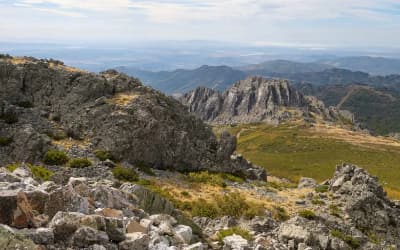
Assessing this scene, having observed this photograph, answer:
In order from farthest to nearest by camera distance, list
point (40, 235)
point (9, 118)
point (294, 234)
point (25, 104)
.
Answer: point (25, 104) < point (9, 118) < point (294, 234) < point (40, 235)

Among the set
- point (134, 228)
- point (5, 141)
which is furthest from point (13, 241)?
point (5, 141)

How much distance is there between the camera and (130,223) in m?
16.4

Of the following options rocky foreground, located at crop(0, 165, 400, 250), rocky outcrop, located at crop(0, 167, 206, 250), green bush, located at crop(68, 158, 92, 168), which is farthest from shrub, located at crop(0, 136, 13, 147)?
rocky outcrop, located at crop(0, 167, 206, 250)

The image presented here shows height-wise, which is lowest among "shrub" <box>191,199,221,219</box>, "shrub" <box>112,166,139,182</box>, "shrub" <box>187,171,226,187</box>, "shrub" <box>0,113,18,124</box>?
"shrub" <box>187,171,226,187</box>

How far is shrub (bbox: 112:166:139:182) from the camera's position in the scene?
123 ft

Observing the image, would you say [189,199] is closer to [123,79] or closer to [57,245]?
[123,79]

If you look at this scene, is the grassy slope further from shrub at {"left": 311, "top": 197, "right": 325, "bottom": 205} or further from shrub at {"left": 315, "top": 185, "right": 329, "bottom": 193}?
shrub at {"left": 311, "top": 197, "right": 325, "bottom": 205}

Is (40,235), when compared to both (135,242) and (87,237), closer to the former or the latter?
(87,237)

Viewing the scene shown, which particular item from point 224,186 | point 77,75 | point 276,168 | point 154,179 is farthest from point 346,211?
point 276,168

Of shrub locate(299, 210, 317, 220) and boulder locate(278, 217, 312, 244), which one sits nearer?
boulder locate(278, 217, 312, 244)

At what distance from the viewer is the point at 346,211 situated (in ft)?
128

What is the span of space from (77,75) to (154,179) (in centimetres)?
1591

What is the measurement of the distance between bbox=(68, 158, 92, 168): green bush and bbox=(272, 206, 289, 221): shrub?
16197mm

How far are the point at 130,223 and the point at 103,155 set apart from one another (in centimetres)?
2528
